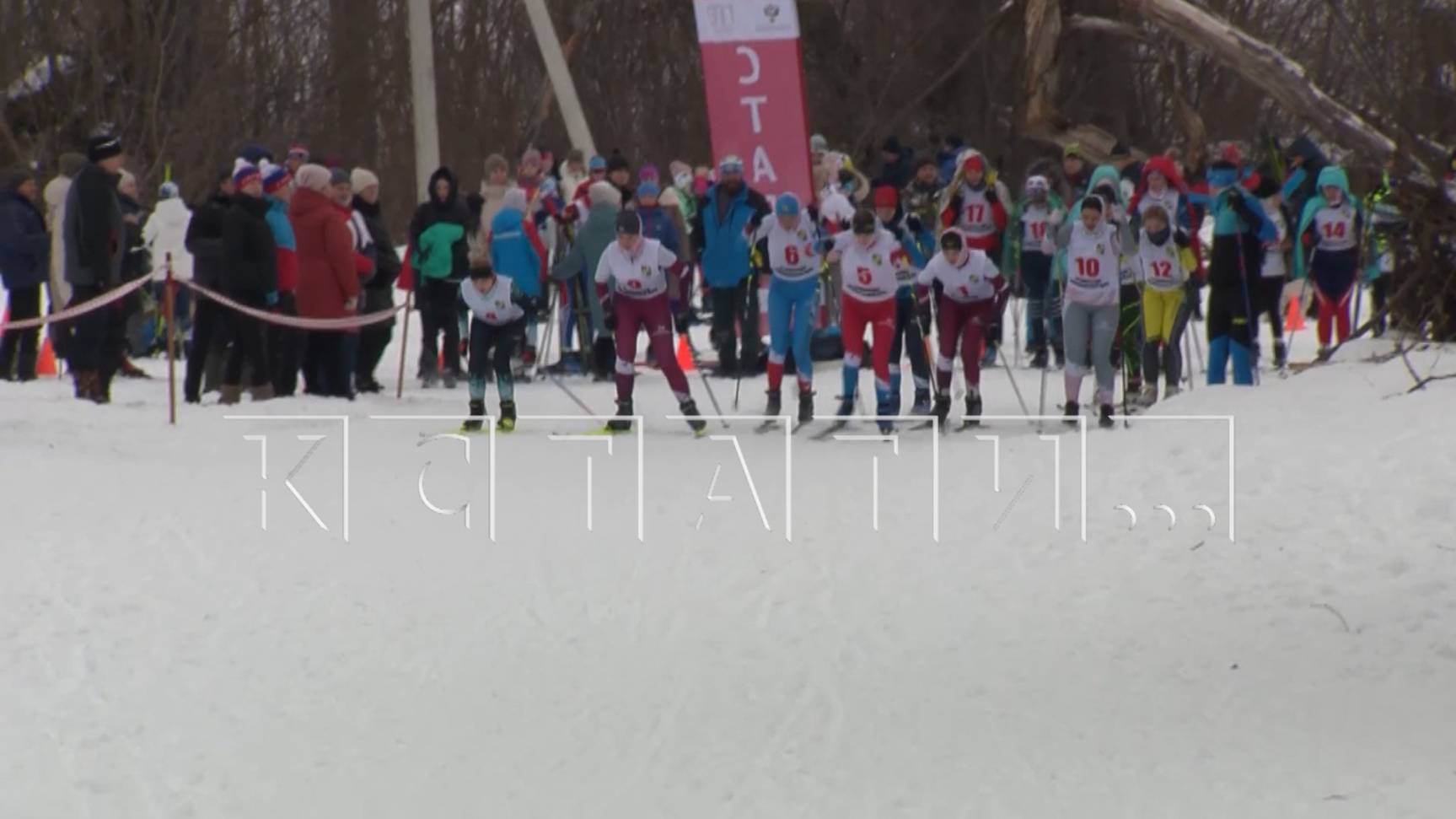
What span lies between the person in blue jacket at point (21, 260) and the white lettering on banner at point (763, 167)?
5.80m

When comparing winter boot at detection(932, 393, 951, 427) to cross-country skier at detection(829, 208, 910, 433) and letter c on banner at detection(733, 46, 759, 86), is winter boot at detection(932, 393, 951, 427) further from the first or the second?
letter c on banner at detection(733, 46, 759, 86)

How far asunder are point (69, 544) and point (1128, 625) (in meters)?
4.78

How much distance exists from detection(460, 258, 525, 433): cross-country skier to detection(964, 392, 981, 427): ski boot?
3162 millimetres

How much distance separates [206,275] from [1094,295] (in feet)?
21.4

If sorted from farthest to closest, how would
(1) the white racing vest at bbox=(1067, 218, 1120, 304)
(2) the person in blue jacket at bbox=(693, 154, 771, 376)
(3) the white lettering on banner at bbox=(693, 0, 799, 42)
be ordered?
(3) the white lettering on banner at bbox=(693, 0, 799, 42)
(2) the person in blue jacket at bbox=(693, 154, 771, 376)
(1) the white racing vest at bbox=(1067, 218, 1120, 304)

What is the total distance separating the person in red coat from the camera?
17.6 meters

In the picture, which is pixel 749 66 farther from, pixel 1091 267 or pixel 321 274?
pixel 1091 267

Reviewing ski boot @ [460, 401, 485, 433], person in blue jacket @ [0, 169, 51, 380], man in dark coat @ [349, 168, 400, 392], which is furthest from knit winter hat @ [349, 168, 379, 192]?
ski boot @ [460, 401, 485, 433]

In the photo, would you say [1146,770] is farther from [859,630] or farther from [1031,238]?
[1031,238]

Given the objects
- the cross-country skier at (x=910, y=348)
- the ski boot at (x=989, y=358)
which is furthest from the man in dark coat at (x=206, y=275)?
the ski boot at (x=989, y=358)

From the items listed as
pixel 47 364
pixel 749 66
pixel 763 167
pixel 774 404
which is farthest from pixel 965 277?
pixel 47 364

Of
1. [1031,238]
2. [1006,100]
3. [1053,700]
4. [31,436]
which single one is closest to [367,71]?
[1006,100]

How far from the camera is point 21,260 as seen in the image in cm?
1756

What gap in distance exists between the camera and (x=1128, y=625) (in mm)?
9438
